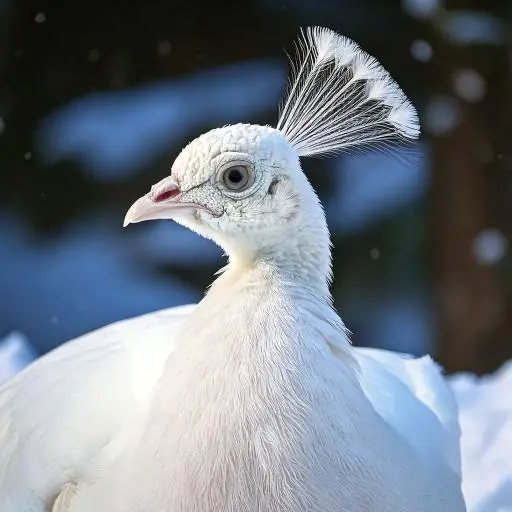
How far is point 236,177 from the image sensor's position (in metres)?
0.85

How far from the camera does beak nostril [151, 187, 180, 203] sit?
33.9 inches

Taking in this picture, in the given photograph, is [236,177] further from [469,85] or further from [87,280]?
[469,85]

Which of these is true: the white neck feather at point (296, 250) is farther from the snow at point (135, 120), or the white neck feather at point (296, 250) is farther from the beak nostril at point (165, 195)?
the snow at point (135, 120)

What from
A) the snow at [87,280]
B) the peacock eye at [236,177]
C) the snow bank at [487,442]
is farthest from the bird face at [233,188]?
the snow at [87,280]

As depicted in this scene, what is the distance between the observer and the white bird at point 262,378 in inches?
32.1

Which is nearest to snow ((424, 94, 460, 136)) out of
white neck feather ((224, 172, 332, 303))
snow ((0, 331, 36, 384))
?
snow ((0, 331, 36, 384))

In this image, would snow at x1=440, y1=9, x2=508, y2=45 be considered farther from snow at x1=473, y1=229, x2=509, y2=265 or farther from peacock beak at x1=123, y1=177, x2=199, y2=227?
peacock beak at x1=123, y1=177, x2=199, y2=227

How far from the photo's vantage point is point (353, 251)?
207 centimetres

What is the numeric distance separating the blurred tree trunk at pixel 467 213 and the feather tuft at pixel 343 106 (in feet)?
3.85

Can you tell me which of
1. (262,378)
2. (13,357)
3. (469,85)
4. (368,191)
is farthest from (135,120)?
(262,378)

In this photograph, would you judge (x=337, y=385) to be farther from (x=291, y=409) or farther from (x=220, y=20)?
(x=220, y=20)

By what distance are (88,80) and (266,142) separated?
123 cm

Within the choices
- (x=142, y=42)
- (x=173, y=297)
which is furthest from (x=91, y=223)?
(x=142, y=42)

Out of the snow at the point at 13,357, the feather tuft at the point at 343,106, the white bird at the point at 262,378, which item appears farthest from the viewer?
the snow at the point at 13,357
